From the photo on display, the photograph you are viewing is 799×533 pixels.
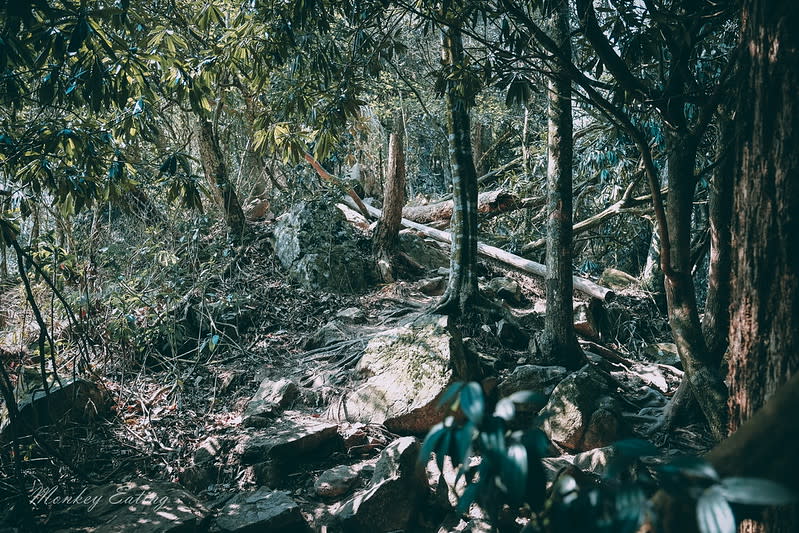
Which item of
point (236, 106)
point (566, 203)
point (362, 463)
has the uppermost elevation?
point (236, 106)

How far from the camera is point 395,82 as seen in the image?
32.4 ft

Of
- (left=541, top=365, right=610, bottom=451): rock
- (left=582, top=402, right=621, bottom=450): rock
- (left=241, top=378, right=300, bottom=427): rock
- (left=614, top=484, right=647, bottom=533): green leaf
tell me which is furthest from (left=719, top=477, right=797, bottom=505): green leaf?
(left=241, top=378, right=300, bottom=427): rock

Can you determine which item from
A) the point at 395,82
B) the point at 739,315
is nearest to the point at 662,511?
the point at 739,315

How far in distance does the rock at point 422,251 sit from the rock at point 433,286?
563 mm

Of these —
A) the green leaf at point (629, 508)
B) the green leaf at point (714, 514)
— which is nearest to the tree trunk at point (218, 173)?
the green leaf at point (629, 508)

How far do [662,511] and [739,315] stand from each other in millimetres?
1035

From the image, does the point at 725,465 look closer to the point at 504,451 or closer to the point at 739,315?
the point at 504,451

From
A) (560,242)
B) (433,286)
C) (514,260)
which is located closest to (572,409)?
(560,242)

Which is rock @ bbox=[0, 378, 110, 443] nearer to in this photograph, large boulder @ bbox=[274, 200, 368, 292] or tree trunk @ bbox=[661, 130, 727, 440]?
large boulder @ bbox=[274, 200, 368, 292]

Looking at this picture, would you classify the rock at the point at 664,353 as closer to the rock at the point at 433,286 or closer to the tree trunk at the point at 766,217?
the rock at the point at 433,286

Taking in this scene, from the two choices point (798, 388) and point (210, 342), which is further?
point (210, 342)

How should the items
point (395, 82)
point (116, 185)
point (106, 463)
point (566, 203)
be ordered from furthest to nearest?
point (395, 82) → point (566, 203) → point (106, 463) → point (116, 185)

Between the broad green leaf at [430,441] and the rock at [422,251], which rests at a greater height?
the rock at [422,251]

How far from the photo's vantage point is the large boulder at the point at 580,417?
14.5ft
